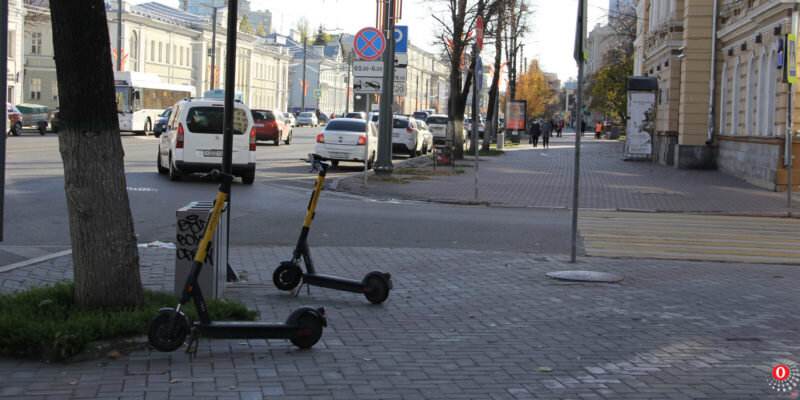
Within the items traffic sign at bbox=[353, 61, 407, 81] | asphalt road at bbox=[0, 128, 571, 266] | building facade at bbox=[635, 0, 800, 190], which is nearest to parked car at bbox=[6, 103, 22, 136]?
asphalt road at bbox=[0, 128, 571, 266]

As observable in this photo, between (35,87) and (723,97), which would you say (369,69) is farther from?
(35,87)

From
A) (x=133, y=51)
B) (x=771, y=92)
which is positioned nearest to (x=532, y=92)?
(x=133, y=51)

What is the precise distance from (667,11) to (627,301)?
32555mm

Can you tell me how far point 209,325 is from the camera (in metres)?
5.54

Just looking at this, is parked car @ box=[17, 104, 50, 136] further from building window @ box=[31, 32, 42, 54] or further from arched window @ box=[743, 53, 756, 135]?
arched window @ box=[743, 53, 756, 135]

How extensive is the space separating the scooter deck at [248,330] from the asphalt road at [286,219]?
4.27 metres

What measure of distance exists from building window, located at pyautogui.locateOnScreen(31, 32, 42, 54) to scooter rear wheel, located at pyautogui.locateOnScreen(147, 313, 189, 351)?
253 feet

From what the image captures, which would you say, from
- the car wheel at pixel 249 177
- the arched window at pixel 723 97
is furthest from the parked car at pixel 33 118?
the arched window at pixel 723 97

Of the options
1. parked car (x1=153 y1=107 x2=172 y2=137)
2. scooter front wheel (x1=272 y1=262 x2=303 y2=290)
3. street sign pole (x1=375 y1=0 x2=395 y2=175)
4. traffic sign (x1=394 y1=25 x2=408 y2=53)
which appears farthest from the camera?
parked car (x1=153 y1=107 x2=172 y2=137)

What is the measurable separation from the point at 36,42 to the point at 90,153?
77.3m

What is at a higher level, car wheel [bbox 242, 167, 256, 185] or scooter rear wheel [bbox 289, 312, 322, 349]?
car wheel [bbox 242, 167, 256, 185]

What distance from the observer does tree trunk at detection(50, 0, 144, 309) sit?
579cm

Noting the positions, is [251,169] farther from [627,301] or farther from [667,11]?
[667,11]

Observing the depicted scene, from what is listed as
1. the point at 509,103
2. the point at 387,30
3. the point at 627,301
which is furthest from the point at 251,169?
the point at 509,103
